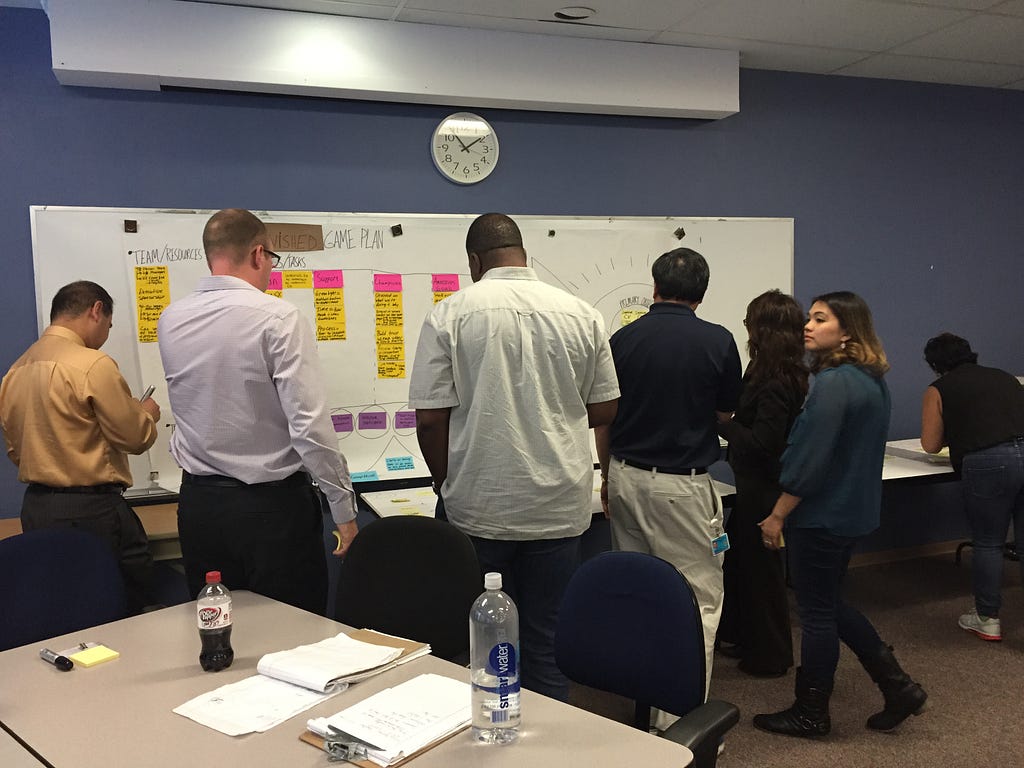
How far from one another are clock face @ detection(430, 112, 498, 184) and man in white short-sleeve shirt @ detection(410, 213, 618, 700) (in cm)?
149

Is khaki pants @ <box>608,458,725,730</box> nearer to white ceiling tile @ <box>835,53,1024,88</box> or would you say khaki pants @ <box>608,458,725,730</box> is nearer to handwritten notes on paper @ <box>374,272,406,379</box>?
handwritten notes on paper @ <box>374,272,406,379</box>

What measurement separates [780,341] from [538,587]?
1.33m

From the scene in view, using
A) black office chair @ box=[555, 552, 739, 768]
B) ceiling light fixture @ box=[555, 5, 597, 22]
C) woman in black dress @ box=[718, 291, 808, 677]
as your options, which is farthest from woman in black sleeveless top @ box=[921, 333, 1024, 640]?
black office chair @ box=[555, 552, 739, 768]

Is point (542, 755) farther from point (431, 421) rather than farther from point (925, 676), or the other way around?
point (925, 676)

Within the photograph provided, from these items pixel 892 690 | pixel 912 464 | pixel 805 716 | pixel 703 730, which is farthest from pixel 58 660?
pixel 912 464

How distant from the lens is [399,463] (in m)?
3.72

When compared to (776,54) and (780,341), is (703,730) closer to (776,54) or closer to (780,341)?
(780,341)

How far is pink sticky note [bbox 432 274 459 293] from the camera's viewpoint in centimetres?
377

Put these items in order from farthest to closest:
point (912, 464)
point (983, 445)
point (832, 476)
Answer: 1. point (912, 464)
2. point (983, 445)
3. point (832, 476)

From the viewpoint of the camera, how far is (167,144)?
335 centimetres

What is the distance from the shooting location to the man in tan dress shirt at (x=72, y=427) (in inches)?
107

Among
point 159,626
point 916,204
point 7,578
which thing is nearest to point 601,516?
point 159,626

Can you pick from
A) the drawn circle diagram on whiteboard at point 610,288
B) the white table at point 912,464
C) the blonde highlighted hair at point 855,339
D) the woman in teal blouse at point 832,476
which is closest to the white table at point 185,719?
the woman in teal blouse at point 832,476

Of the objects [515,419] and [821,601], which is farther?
[821,601]
